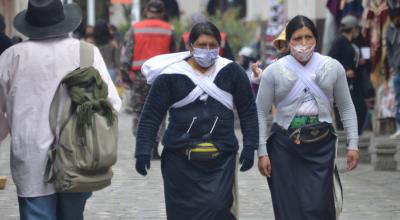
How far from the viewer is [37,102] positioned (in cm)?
700

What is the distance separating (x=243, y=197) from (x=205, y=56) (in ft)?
13.5

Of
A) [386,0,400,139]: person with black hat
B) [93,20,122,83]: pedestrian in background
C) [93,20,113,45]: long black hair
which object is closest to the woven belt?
[386,0,400,139]: person with black hat

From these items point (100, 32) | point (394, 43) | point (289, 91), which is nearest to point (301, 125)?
point (289, 91)

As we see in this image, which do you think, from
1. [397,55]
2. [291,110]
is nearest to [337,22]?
[397,55]

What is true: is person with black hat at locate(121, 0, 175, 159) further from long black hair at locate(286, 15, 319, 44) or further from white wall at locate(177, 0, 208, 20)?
white wall at locate(177, 0, 208, 20)

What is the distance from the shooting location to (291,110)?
308 inches

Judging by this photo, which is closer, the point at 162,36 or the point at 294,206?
the point at 294,206

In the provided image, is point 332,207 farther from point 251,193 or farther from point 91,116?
point 251,193

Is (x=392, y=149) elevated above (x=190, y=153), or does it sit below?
below

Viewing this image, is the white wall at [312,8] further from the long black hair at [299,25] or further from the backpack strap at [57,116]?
the backpack strap at [57,116]

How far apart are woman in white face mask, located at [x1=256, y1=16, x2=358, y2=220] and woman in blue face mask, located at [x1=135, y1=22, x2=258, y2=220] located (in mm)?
344

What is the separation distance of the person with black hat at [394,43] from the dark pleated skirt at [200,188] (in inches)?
375

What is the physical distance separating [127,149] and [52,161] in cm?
919

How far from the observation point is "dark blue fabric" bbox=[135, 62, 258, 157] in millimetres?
7426
